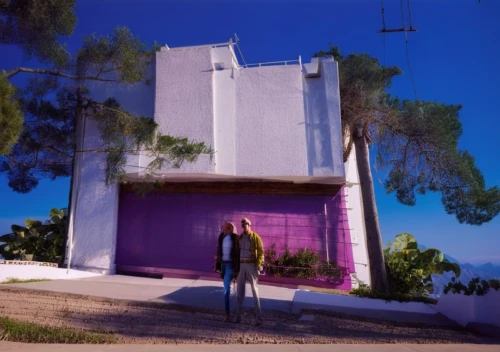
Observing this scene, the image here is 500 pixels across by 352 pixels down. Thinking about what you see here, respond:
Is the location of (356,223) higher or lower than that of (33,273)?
higher

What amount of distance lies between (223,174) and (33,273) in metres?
5.17

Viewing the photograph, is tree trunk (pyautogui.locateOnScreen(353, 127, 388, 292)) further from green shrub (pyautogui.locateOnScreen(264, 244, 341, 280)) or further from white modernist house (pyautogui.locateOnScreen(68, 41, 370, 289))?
green shrub (pyautogui.locateOnScreen(264, 244, 341, 280))

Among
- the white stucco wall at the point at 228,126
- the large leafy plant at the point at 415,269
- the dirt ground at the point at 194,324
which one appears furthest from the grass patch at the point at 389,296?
the white stucco wall at the point at 228,126

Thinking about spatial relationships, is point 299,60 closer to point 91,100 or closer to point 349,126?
point 349,126

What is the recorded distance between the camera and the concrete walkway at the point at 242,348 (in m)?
4.66

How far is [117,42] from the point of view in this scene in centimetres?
1063

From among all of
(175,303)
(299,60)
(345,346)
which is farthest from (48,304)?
(299,60)

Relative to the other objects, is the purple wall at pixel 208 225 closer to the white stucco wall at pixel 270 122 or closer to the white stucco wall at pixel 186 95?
the white stucco wall at pixel 270 122

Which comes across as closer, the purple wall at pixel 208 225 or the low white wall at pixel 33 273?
the low white wall at pixel 33 273

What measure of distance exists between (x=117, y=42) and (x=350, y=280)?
8.66 m

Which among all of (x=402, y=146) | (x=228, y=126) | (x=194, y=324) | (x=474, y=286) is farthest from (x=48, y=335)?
(x=402, y=146)

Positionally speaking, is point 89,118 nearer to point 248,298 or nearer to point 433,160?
point 248,298

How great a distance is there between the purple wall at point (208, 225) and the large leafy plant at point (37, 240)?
1.74 metres

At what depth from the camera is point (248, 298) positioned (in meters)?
8.32
